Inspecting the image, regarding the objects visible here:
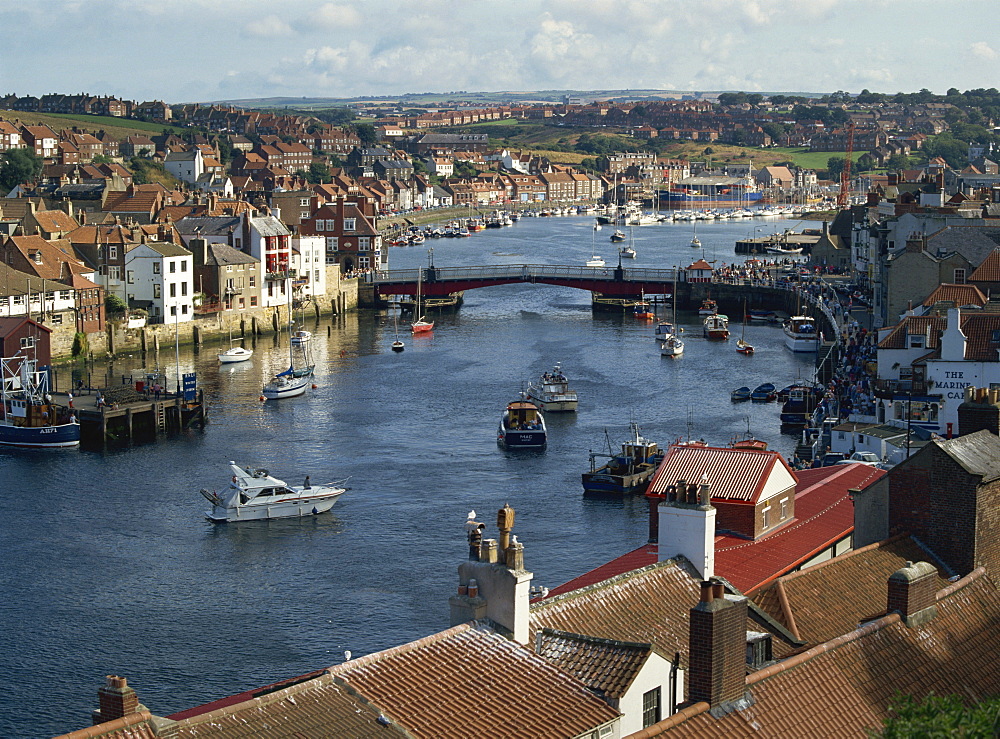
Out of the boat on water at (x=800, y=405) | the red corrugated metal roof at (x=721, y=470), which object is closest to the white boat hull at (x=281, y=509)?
the red corrugated metal roof at (x=721, y=470)

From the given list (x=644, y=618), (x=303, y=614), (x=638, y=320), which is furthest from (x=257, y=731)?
(x=638, y=320)

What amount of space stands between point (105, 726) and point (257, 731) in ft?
4.42

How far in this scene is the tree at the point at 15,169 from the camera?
412 ft

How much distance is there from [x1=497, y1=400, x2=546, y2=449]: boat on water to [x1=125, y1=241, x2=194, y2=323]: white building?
32.2 metres

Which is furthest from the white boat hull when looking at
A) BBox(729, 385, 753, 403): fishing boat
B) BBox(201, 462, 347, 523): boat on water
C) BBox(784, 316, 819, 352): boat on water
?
BBox(784, 316, 819, 352): boat on water

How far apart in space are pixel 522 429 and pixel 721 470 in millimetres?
23983

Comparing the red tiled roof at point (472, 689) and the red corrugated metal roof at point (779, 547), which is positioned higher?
the red tiled roof at point (472, 689)

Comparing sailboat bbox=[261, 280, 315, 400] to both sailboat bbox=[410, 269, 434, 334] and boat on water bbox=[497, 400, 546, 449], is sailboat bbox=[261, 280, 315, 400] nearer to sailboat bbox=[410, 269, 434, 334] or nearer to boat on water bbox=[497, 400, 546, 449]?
boat on water bbox=[497, 400, 546, 449]

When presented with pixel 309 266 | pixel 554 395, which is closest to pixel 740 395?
pixel 554 395

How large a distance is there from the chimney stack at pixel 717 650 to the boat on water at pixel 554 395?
4438 centimetres

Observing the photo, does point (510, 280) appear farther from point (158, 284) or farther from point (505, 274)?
point (158, 284)

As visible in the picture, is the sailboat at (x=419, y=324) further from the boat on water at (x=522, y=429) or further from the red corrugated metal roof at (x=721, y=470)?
the red corrugated metal roof at (x=721, y=470)

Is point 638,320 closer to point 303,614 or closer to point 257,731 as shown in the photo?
point 303,614

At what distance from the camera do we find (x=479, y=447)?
167 ft
